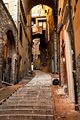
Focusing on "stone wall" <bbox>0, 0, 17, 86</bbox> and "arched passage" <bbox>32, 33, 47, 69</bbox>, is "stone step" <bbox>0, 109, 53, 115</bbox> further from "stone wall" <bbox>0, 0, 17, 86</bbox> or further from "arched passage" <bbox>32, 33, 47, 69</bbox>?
"arched passage" <bbox>32, 33, 47, 69</bbox>

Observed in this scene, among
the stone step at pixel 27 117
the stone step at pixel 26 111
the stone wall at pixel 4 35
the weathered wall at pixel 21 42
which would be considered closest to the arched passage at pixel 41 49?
the weathered wall at pixel 21 42

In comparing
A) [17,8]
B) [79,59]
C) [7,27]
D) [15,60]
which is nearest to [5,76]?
[15,60]

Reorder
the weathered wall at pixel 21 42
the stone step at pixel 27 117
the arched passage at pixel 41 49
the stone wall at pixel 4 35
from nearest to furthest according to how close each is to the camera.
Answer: the stone step at pixel 27 117 < the stone wall at pixel 4 35 < the weathered wall at pixel 21 42 < the arched passage at pixel 41 49

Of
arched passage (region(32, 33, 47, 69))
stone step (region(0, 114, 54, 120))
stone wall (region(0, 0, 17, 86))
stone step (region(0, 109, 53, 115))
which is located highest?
stone wall (region(0, 0, 17, 86))

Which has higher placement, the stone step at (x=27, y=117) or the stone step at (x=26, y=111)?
the stone step at (x=27, y=117)

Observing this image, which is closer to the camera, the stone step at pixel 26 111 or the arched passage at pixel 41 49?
the stone step at pixel 26 111

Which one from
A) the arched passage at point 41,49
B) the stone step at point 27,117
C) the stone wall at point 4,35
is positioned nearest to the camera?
the stone step at point 27,117

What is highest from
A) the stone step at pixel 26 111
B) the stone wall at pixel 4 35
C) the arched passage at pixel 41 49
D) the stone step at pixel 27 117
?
the stone wall at pixel 4 35

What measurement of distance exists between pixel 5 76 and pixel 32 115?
26.2ft

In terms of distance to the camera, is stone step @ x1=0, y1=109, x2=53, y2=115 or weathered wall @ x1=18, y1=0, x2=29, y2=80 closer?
stone step @ x1=0, y1=109, x2=53, y2=115

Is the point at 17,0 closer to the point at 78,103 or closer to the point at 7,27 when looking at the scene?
the point at 7,27

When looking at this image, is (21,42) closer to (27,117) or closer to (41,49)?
(27,117)

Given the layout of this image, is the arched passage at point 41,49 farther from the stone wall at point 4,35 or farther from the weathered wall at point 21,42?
the stone wall at point 4,35

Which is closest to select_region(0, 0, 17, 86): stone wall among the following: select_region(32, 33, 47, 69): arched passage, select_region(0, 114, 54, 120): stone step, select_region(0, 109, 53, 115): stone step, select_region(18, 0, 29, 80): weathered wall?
select_region(18, 0, 29, 80): weathered wall
